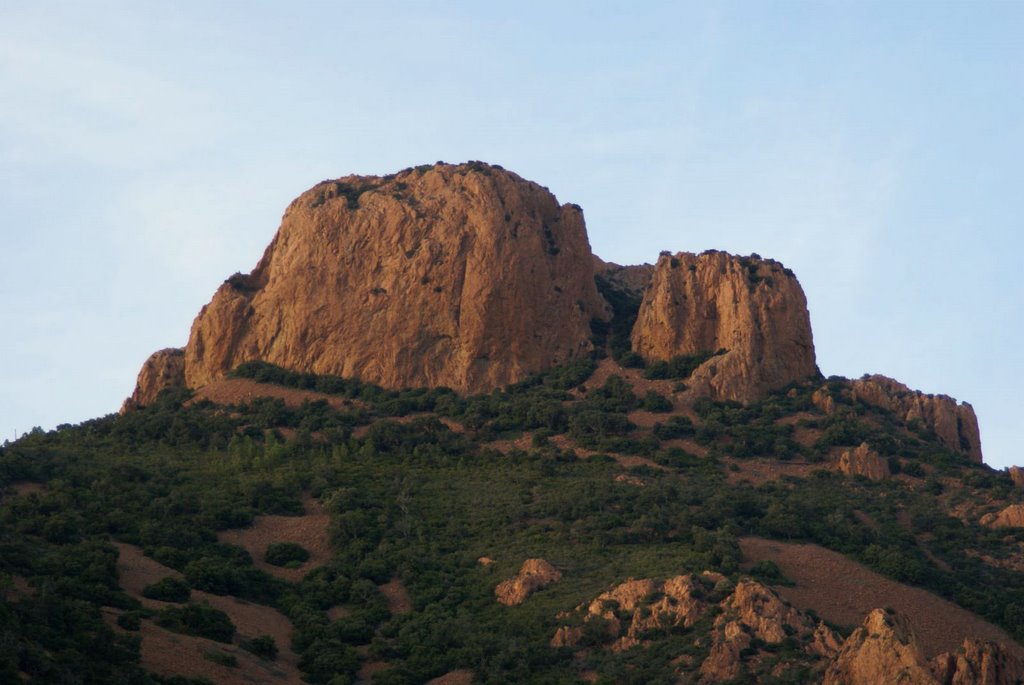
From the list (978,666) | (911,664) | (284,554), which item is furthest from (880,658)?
(284,554)

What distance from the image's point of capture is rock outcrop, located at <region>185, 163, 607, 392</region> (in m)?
63.4

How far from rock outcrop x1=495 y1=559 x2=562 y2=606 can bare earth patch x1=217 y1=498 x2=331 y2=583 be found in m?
7.44

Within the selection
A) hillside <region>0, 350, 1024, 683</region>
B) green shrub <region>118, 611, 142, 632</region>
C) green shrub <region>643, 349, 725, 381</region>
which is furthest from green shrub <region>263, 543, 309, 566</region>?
green shrub <region>643, 349, 725, 381</region>

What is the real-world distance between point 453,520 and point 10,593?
63.9 feet

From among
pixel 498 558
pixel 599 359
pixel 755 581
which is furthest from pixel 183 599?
pixel 599 359

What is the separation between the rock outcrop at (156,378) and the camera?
65.6m

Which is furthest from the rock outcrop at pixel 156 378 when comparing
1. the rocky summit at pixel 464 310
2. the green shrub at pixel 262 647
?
the green shrub at pixel 262 647

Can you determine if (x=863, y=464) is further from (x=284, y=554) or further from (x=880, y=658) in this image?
(x=284, y=554)

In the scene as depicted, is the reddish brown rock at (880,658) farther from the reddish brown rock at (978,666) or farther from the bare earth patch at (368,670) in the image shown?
the bare earth patch at (368,670)

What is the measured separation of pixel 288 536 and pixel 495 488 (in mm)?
8810

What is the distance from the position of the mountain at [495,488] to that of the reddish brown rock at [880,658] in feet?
0.30

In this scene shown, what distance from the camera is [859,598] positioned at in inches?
1651

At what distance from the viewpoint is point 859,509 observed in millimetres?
49938

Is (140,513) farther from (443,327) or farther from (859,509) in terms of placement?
(859,509)
